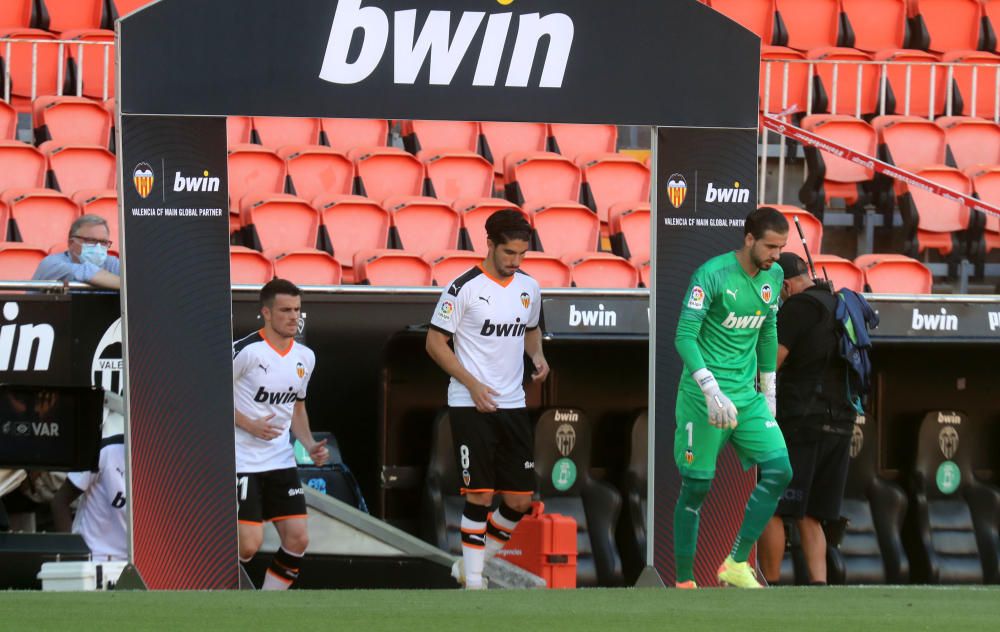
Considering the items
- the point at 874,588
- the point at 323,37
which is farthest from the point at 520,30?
the point at 874,588

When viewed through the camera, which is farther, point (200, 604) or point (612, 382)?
point (612, 382)

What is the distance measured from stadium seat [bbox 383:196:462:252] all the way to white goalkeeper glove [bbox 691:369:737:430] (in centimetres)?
420

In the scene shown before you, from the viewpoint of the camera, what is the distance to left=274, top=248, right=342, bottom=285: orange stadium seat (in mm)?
11125

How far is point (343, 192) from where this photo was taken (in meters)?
12.9

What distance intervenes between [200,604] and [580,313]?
4.25 m

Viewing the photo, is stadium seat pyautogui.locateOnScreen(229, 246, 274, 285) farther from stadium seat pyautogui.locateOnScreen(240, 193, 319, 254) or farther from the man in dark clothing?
the man in dark clothing

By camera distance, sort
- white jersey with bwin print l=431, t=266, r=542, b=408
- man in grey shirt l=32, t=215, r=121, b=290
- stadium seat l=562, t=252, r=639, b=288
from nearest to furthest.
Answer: white jersey with bwin print l=431, t=266, r=542, b=408 → man in grey shirt l=32, t=215, r=121, b=290 → stadium seat l=562, t=252, r=639, b=288

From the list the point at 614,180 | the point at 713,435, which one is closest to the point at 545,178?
the point at 614,180

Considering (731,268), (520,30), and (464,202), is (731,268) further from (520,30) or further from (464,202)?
(464,202)

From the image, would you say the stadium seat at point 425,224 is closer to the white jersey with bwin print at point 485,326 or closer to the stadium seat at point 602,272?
the stadium seat at point 602,272

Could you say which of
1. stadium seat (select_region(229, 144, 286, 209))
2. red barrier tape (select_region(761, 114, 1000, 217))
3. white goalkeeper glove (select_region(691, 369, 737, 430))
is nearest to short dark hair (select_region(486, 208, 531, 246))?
white goalkeeper glove (select_region(691, 369, 737, 430))

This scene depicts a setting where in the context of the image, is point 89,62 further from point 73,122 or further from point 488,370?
point 488,370

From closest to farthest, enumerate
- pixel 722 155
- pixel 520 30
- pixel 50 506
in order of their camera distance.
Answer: pixel 520 30
pixel 722 155
pixel 50 506

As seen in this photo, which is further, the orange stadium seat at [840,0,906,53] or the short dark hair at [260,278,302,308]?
the orange stadium seat at [840,0,906,53]
